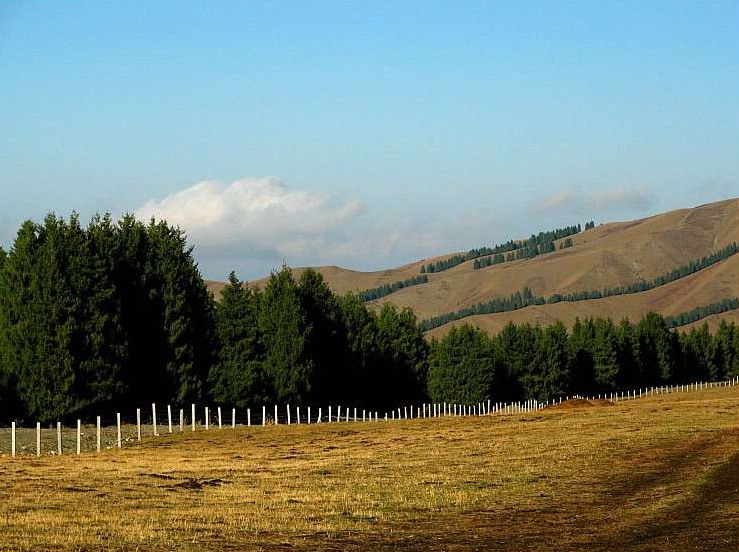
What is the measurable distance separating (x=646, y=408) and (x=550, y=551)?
5613 cm

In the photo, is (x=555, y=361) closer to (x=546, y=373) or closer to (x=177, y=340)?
(x=546, y=373)

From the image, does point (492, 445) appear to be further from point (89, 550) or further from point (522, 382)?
point (522, 382)

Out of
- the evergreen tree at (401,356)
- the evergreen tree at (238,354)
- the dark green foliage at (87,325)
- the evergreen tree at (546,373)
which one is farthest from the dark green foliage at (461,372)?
the dark green foliage at (87,325)

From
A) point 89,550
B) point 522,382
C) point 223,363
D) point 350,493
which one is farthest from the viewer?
point 522,382

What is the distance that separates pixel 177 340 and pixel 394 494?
4889cm

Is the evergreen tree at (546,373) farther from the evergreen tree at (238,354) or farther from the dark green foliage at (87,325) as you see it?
the dark green foliage at (87,325)

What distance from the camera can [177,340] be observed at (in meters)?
76.4

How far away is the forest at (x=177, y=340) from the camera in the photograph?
65.8 m

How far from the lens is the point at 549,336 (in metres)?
138

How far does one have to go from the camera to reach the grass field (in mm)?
21422

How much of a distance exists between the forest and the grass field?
15.7m

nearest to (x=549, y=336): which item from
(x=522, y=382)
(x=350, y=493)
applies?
(x=522, y=382)

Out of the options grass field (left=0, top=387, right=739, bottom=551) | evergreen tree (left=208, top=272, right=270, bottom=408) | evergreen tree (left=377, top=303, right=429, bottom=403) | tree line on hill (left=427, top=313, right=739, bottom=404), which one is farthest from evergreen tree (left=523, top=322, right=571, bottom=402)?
grass field (left=0, top=387, right=739, bottom=551)

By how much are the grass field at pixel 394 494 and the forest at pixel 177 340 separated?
51.4ft
